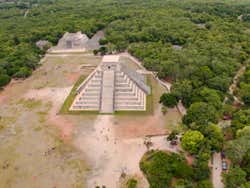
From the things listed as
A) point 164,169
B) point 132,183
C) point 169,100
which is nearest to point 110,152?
point 132,183

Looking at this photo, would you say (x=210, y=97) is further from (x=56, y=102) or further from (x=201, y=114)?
(x=56, y=102)

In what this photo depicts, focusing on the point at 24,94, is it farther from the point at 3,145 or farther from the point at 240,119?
Result: the point at 240,119

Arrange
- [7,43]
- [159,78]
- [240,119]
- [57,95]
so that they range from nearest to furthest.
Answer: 1. [240,119]
2. [57,95]
3. [159,78]
4. [7,43]

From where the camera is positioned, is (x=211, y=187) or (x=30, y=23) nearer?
(x=211, y=187)

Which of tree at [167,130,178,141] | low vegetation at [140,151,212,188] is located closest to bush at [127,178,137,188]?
low vegetation at [140,151,212,188]

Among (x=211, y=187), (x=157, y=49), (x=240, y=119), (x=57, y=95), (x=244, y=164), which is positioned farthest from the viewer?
(x=157, y=49)

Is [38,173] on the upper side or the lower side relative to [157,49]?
lower

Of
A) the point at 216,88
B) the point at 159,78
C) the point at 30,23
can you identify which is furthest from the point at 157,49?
the point at 30,23
